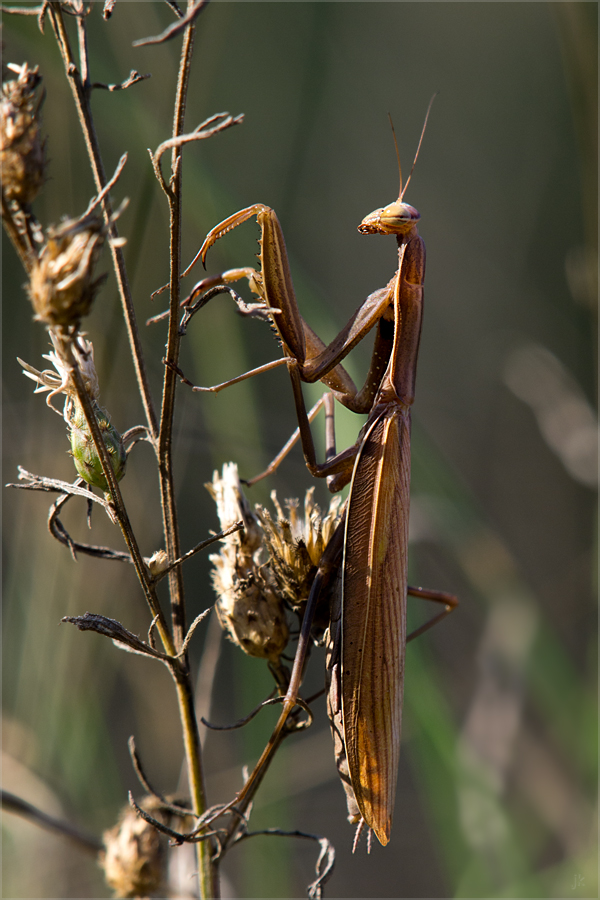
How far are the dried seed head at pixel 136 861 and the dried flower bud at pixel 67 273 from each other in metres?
0.95

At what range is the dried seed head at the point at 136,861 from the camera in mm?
1134

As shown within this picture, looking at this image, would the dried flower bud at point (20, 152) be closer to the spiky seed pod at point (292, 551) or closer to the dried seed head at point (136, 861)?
the spiky seed pod at point (292, 551)

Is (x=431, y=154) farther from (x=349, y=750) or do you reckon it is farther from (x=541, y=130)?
(x=349, y=750)

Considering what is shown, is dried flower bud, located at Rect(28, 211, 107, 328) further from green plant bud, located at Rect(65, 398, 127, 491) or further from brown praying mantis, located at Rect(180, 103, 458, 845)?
brown praying mantis, located at Rect(180, 103, 458, 845)

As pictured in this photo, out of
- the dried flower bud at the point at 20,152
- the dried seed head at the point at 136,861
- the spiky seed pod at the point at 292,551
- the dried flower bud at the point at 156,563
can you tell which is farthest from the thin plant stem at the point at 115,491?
the dried seed head at the point at 136,861

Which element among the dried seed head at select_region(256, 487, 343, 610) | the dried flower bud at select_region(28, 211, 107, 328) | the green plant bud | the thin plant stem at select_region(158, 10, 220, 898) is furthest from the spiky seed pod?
the dried flower bud at select_region(28, 211, 107, 328)

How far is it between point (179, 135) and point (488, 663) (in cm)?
220

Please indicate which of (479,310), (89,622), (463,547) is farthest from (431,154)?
(89,622)

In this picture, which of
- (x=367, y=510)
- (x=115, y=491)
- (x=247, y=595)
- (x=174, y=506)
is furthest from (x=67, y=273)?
(x=367, y=510)

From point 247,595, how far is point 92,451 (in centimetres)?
39

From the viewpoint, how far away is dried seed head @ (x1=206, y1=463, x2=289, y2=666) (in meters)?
1.03

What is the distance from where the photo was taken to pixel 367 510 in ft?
4.20

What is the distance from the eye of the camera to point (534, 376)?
2.67 meters

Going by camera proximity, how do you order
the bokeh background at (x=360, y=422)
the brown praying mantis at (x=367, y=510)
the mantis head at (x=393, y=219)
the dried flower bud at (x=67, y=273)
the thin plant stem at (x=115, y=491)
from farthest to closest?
the bokeh background at (x=360, y=422)
the mantis head at (x=393, y=219)
the brown praying mantis at (x=367, y=510)
the thin plant stem at (x=115, y=491)
the dried flower bud at (x=67, y=273)
